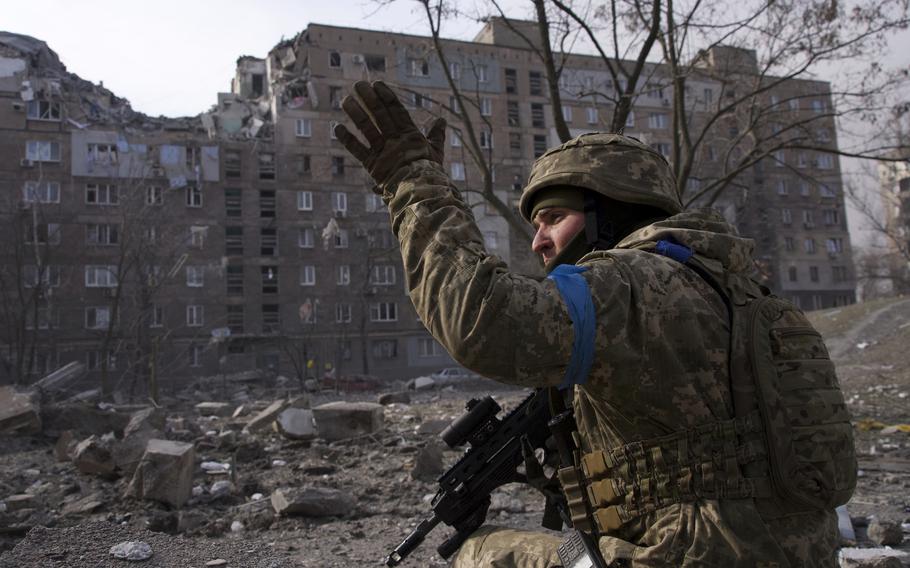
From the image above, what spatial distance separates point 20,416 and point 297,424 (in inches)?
171

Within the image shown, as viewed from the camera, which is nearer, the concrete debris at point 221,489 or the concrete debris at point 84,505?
the concrete debris at point 84,505

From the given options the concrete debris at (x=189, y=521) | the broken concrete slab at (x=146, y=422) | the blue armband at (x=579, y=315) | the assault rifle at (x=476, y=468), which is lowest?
the concrete debris at (x=189, y=521)

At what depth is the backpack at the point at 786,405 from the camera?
1.52m

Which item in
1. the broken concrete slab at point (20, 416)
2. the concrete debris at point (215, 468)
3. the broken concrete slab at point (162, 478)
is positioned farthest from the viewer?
the broken concrete slab at point (20, 416)

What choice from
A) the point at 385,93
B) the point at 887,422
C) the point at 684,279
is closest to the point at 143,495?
the point at 385,93

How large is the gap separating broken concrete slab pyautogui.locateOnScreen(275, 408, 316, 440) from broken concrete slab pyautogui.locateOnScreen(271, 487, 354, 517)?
294cm

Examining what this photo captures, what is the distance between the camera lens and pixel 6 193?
97.7ft

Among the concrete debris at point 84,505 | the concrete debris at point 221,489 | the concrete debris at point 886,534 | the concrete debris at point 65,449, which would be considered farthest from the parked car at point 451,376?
the concrete debris at point 886,534

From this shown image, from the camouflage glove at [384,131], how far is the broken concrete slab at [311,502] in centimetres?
403

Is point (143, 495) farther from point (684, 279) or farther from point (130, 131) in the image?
point (130, 131)

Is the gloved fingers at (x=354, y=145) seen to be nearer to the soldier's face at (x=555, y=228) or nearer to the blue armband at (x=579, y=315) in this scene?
the soldier's face at (x=555, y=228)

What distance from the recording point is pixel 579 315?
54.4 inches

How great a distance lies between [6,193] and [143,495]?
30.6 metres

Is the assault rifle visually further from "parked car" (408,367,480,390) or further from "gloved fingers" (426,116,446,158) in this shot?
"parked car" (408,367,480,390)
